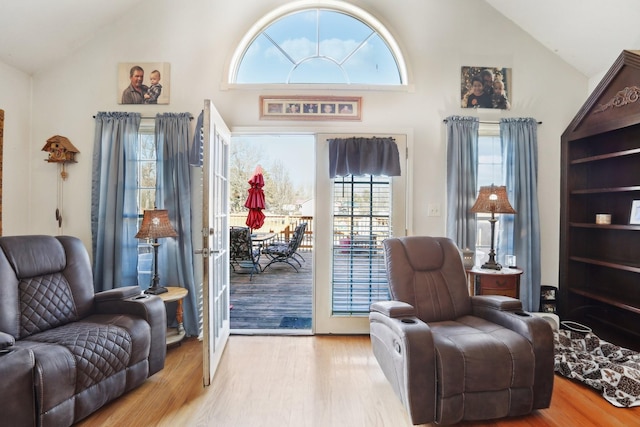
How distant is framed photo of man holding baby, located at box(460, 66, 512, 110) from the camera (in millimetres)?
3096

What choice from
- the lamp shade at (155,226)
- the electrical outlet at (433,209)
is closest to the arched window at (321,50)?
the electrical outlet at (433,209)

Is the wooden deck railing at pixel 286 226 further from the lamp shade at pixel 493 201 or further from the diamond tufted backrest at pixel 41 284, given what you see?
the diamond tufted backrest at pixel 41 284

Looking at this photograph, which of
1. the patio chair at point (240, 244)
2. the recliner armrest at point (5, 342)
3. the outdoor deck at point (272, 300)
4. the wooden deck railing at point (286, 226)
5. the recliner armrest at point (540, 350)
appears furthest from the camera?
the wooden deck railing at point (286, 226)

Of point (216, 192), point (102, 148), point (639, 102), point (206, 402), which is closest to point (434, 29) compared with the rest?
point (639, 102)

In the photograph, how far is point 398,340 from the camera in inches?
69.5

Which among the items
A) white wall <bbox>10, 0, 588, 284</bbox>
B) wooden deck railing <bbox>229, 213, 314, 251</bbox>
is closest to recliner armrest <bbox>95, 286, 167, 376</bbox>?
white wall <bbox>10, 0, 588, 284</bbox>

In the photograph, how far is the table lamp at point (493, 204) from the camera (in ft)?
9.00

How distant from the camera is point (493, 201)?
9.05 ft

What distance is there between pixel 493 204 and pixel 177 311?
3.08m

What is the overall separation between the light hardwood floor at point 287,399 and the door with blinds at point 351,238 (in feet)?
1.53

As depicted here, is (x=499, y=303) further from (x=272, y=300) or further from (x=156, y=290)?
(x=272, y=300)

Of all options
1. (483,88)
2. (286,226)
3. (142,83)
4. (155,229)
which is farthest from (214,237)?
(286,226)

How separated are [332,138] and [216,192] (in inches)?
49.9

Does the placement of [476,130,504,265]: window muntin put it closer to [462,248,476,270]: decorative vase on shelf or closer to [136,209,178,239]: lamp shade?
[462,248,476,270]: decorative vase on shelf
